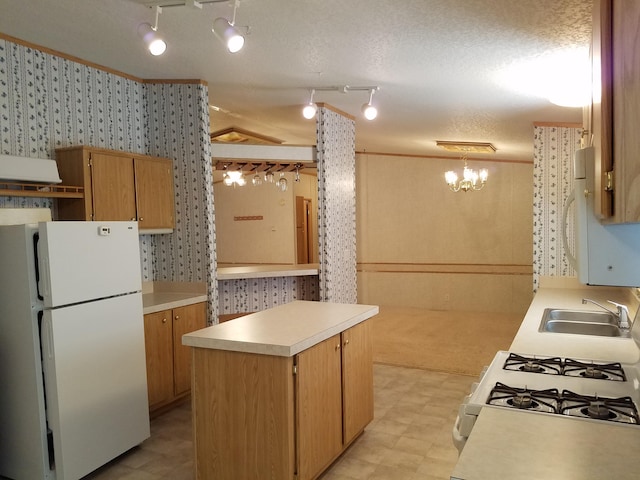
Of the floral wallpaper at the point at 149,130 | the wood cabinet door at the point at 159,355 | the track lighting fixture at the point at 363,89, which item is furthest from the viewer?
the track lighting fixture at the point at 363,89

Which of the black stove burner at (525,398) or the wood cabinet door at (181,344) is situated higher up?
the black stove burner at (525,398)

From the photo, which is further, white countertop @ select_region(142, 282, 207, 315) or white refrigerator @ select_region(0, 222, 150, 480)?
white countertop @ select_region(142, 282, 207, 315)

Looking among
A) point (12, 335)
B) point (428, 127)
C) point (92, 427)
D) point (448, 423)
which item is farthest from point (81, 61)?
point (448, 423)

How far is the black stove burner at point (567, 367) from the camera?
1.78 metres

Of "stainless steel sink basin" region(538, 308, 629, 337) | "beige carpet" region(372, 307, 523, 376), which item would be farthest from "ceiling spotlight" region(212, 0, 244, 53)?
"beige carpet" region(372, 307, 523, 376)

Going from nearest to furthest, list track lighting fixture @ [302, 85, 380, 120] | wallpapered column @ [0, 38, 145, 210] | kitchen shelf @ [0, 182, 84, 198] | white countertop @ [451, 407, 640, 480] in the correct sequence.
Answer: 1. white countertop @ [451, 407, 640, 480]
2. kitchen shelf @ [0, 182, 84, 198]
3. wallpapered column @ [0, 38, 145, 210]
4. track lighting fixture @ [302, 85, 380, 120]

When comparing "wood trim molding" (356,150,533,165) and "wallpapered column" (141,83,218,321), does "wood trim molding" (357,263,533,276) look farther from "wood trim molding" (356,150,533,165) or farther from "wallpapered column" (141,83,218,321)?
"wallpapered column" (141,83,218,321)

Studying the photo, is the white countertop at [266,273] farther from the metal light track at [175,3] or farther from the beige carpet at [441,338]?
the metal light track at [175,3]

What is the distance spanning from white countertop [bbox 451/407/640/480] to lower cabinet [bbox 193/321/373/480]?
45.4 inches

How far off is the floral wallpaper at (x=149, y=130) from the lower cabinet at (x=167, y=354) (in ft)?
1.19

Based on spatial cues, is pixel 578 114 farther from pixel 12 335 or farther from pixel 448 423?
pixel 12 335

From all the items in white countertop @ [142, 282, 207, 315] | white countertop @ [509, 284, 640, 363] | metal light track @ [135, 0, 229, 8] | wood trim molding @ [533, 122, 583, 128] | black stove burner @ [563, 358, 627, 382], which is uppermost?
metal light track @ [135, 0, 229, 8]

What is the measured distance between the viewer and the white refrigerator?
2523 millimetres

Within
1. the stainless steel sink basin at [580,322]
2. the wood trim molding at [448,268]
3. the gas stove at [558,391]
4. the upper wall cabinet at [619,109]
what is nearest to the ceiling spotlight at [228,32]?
the upper wall cabinet at [619,109]
